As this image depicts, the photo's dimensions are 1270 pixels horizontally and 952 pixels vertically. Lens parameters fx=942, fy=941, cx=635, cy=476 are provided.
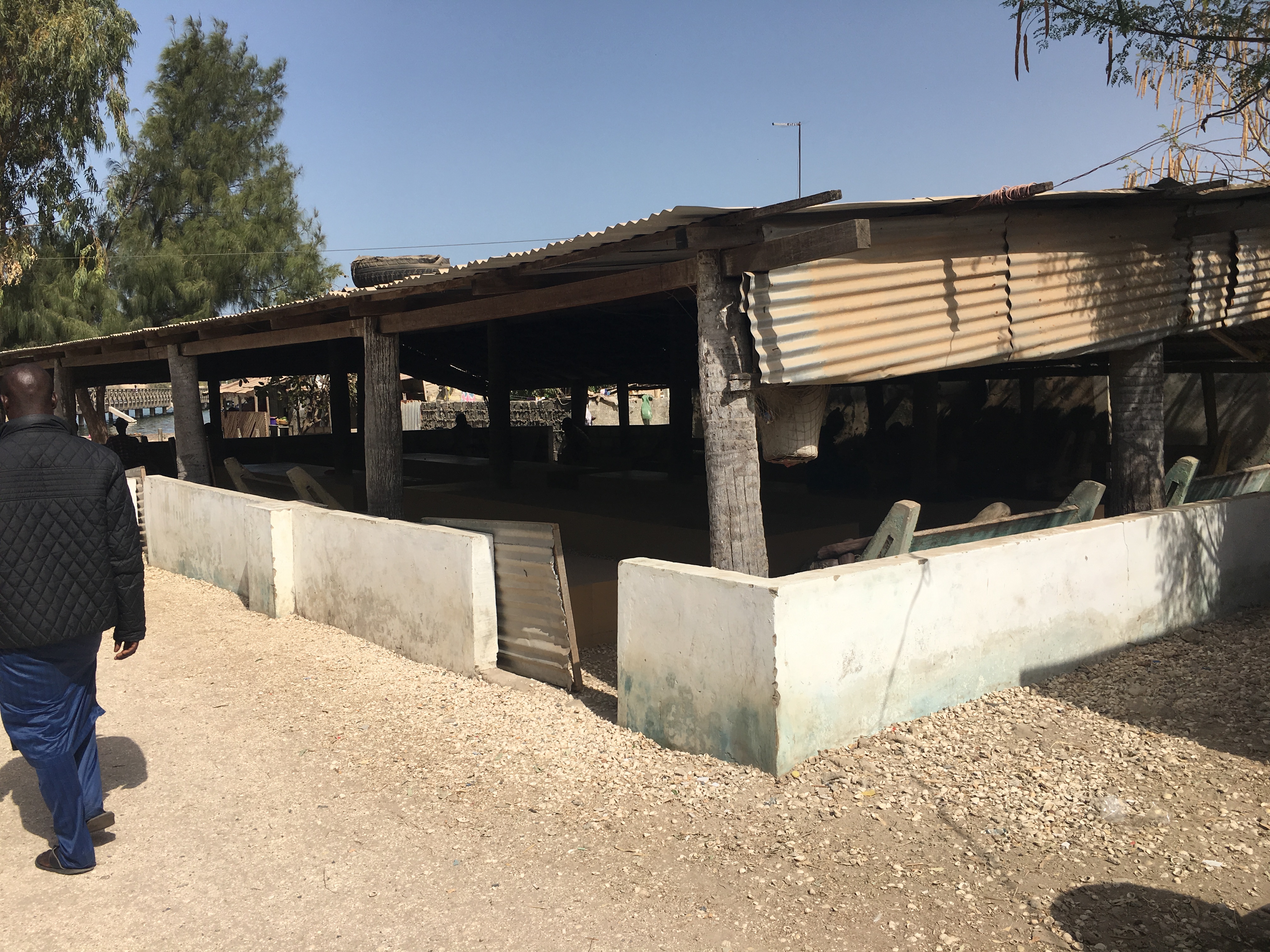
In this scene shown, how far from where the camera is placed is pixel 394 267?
8992 mm

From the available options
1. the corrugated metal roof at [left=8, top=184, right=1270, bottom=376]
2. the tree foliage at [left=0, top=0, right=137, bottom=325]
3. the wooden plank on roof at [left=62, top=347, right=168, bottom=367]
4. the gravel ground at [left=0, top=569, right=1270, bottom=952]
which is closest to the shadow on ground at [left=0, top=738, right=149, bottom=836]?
the gravel ground at [left=0, top=569, right=1270, bottom=952]

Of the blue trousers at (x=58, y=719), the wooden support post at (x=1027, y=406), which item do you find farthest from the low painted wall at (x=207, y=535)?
the wooden support post at (x=1027, y=406)

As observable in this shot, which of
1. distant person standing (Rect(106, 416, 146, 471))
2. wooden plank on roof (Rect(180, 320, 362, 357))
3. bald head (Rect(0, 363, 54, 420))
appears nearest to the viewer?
bald head (Rect(0, 363, 54, 420))

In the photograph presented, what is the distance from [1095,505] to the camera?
6.10 meters

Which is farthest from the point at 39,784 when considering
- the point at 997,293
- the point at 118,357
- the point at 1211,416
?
the point at 1211,416

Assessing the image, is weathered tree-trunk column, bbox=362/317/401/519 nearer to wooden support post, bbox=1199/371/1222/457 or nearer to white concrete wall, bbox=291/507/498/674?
white concrete wall, bbox=291/507/498/674

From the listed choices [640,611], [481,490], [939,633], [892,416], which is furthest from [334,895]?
[892,416]

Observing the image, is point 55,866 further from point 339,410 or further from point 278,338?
point 339,410

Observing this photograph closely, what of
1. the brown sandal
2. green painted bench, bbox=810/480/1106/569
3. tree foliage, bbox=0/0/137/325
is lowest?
the brown sandal

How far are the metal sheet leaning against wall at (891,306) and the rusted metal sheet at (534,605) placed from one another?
5.60 ft

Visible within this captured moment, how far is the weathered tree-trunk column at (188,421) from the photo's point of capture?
36.9 ft

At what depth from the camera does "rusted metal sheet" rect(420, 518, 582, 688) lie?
217 inches

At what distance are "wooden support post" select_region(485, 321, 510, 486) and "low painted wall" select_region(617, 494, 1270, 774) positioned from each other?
6.71 m

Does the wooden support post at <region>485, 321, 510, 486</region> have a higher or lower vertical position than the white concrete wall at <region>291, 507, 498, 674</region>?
higher
